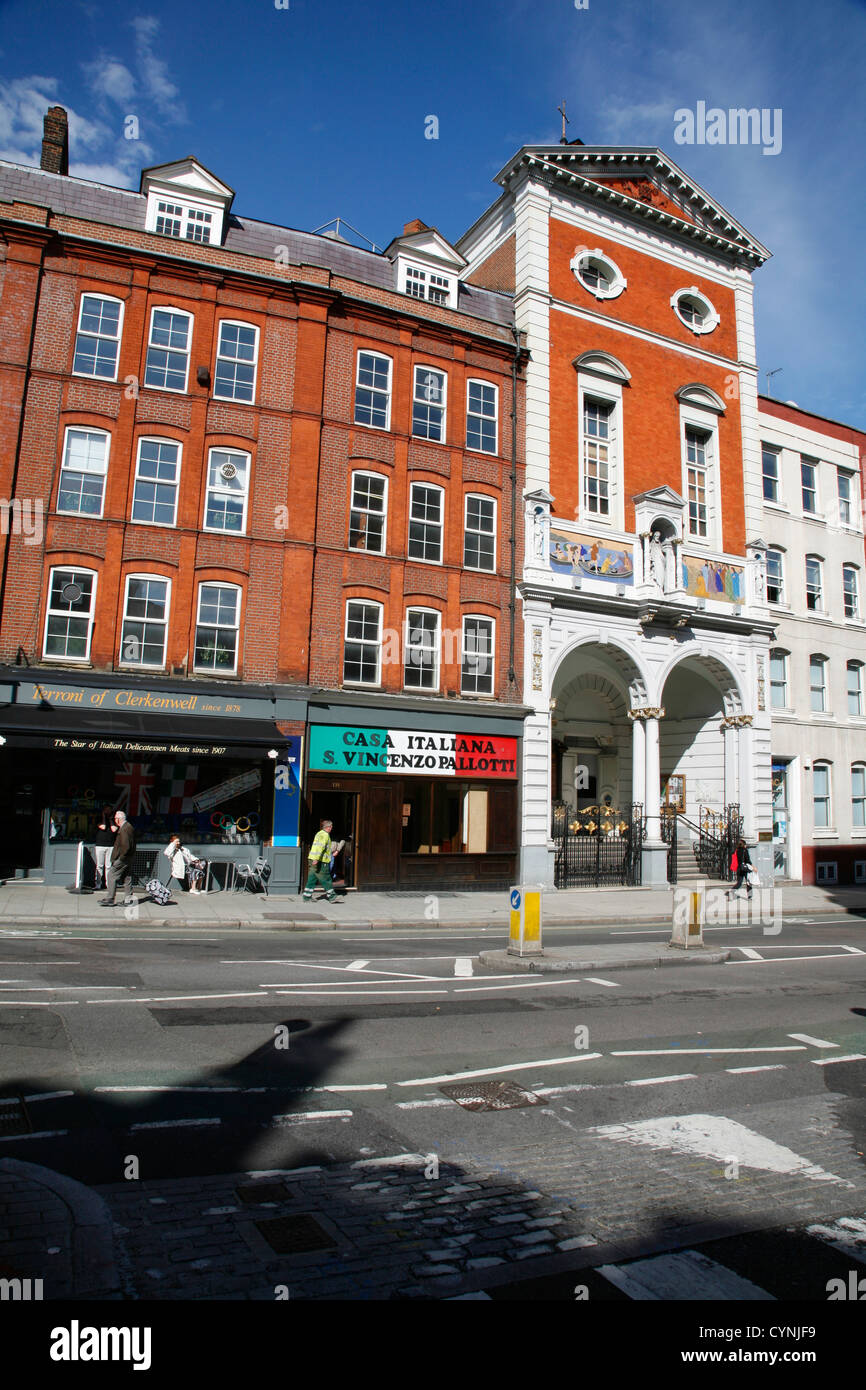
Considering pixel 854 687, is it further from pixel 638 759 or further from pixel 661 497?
pixel 661 497

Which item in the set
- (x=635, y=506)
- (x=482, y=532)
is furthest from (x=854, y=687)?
(x=482, y=532)

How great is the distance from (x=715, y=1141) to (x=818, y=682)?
1170 inches

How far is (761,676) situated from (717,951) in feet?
57.9

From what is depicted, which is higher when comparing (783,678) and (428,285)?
(428,285)

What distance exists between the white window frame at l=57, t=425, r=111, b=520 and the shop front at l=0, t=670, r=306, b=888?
156 inches

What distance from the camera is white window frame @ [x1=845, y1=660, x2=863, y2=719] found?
33.3 m

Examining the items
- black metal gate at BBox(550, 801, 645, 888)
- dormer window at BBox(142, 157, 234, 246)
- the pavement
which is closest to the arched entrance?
black metal gate at BBox(550, 801, 645, 888)

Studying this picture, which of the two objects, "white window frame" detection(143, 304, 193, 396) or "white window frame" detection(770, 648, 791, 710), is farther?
"white window frame" detection(770, 648, 791, 710)

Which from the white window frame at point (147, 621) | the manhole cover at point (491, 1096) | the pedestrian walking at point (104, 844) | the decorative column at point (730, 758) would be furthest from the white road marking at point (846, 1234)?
the decorative column at point (730, 758)

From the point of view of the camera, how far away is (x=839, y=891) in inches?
1155

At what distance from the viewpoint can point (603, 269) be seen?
94.4 ft

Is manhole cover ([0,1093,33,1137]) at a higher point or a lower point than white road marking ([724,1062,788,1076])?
higher

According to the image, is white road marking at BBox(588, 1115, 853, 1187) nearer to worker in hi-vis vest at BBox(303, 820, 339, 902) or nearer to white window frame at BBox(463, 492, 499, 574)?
worker in hi-vis vest at BBox(303, 820, 339, 902)
